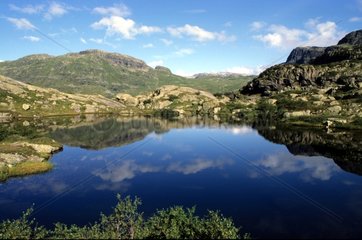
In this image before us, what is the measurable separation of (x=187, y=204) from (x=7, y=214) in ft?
96.5

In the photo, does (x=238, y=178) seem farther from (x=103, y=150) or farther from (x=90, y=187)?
(x=103, y=150)

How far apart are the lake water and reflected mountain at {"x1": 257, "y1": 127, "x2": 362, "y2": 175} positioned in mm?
326

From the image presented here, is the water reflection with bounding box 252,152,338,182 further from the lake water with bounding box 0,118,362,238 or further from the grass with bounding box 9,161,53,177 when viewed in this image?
the grass with bounding box 9,161,53,177

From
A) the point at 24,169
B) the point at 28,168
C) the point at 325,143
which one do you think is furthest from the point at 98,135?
the point at 325,143

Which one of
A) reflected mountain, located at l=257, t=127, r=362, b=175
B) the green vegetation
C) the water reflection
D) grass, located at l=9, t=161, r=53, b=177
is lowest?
the water reflection

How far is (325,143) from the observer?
131 meters

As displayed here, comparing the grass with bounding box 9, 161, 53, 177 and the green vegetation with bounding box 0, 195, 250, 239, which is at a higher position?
the green vegetation with bounding box 0, 195, 250, 239

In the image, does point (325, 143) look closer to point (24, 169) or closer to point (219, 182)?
point (219, 182)

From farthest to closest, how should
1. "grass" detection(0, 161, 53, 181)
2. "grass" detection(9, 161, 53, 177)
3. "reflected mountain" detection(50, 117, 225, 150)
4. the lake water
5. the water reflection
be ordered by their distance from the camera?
"reflected mountain" detection(50, 117, 225, 150) → the water reflection → "grass" detection(9, 161, 53, 177) → "grass" detection(0, 161, 53, 181) → the lake water

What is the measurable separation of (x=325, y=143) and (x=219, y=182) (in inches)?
2796

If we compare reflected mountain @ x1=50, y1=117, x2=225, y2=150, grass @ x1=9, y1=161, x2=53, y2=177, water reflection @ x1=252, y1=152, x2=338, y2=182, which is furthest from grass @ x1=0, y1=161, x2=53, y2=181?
water reflection @ x1=252, y1=152, x2=338, y2=182

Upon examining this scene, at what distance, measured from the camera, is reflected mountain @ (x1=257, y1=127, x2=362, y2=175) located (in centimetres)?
10062

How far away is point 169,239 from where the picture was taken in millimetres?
34281

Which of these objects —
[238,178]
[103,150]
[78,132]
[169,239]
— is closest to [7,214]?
[169,239]
